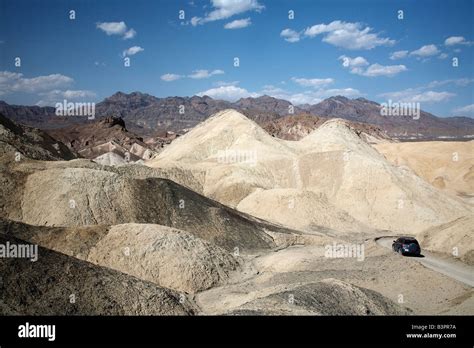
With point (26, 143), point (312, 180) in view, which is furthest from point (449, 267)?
point (26, 143)

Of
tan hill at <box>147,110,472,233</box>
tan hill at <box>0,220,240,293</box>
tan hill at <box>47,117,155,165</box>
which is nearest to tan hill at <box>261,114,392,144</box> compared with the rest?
tan hill at <box>47,117,155,165</box>

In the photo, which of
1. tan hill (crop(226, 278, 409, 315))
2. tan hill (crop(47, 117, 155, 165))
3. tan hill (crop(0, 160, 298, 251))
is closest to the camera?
tan hill (crop(226, 278, 409, 315))

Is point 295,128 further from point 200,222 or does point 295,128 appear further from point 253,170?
point 200,222

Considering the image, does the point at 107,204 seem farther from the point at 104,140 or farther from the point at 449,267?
the point at 104,140

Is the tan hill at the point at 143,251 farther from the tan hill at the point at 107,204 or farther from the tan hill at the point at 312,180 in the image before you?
the tan hill at the point at 312,180

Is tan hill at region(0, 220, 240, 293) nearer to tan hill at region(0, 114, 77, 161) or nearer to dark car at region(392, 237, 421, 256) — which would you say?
dark car at region(392, 237, 421, 256)

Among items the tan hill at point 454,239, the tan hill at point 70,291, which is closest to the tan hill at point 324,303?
the tan hill at point 70,291
